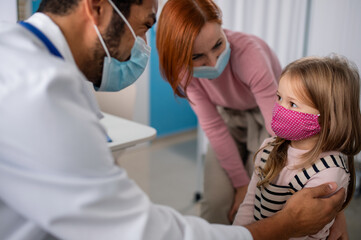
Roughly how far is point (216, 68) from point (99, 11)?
2.09 feet

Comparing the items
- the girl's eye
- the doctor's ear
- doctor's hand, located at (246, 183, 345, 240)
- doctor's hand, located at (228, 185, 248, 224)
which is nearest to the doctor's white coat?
the doctor's ear

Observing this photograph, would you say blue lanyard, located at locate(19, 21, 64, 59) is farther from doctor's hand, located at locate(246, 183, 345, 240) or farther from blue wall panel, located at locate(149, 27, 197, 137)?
blue wall panel, located at locate(149, 27, 197, 137)

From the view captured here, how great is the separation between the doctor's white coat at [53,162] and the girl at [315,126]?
56cm

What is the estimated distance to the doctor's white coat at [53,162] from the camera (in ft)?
1.81

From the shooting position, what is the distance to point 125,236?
627mm

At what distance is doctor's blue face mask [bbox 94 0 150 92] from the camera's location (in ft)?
2.93

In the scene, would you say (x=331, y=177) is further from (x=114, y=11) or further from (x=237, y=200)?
(x=114, y=11)

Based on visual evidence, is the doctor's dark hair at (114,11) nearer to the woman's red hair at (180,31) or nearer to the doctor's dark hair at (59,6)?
the doctor's dark hair at (59,6)

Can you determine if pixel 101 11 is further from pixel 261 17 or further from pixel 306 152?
→ pixel 261 17

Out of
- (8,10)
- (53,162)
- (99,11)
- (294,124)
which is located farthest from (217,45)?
(8,10)

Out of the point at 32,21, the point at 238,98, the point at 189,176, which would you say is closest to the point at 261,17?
the point at 238,98

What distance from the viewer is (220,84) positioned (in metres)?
1.50

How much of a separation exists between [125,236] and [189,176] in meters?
2.30

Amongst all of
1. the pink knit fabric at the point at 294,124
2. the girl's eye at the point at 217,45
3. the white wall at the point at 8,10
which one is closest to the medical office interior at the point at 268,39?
the white wall at the point at 8,10
